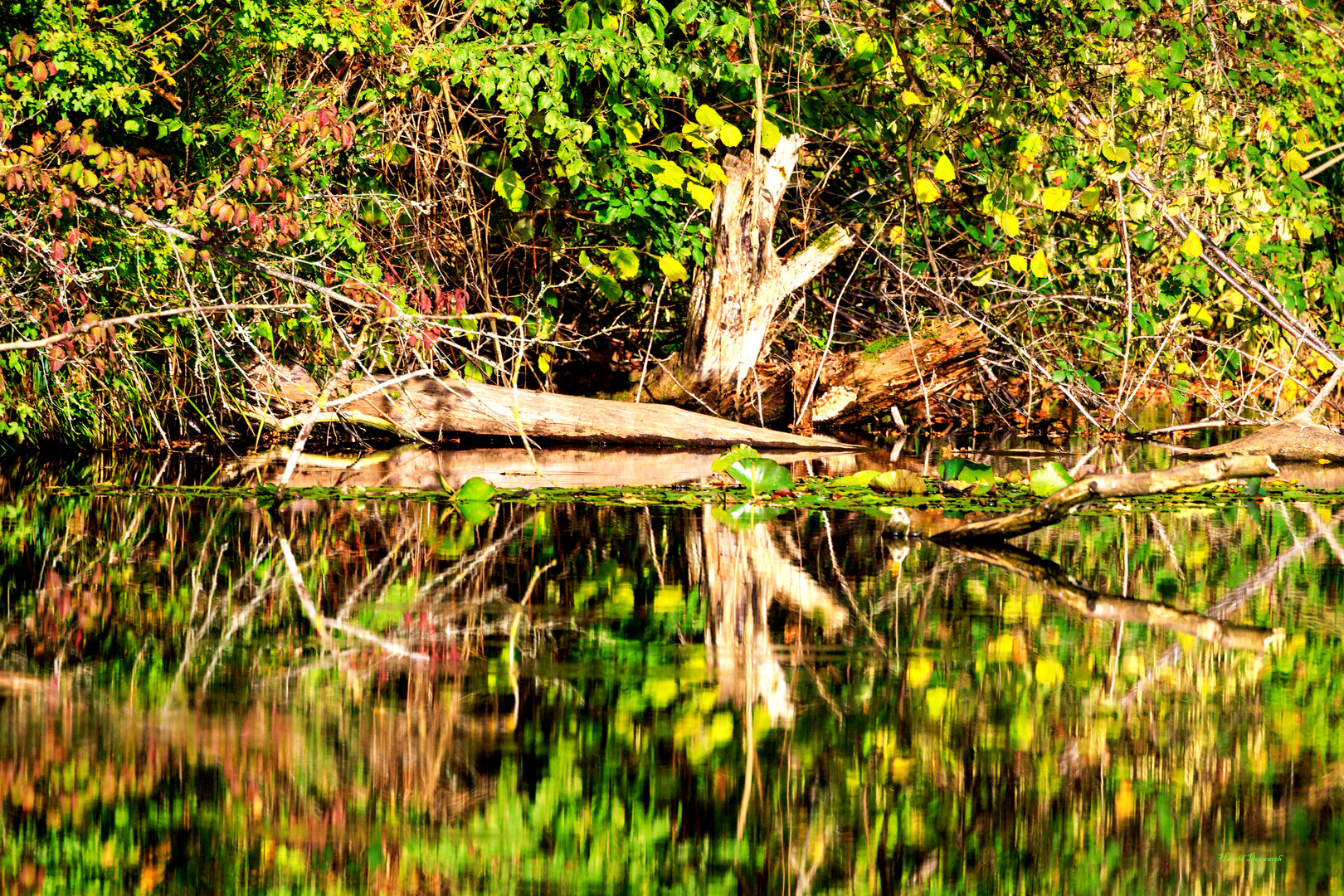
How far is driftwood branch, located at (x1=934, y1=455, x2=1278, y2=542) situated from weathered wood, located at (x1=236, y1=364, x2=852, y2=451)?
4.12 meters

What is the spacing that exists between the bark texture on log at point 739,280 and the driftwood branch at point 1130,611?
533cm

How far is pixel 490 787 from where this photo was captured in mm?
2504

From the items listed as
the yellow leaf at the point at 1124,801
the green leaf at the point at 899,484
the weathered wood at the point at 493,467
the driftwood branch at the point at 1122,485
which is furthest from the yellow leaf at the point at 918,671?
the weathered wood at the point at 493,467

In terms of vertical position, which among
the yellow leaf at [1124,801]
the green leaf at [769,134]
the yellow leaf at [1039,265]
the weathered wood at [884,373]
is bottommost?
the yellow leaf at [1124,801]

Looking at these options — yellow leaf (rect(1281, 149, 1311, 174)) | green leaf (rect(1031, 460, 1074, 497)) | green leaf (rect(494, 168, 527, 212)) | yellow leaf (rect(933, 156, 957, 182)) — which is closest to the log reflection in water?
green leaf (rect(1031, 460, 1074, 497))

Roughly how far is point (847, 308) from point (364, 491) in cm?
571

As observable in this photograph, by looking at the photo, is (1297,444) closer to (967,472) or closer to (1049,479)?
(967,472)

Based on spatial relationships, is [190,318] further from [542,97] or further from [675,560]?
[675,560]

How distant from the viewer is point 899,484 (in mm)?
7117

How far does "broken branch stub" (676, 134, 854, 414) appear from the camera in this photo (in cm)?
1013

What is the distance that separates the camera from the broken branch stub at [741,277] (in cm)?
1013

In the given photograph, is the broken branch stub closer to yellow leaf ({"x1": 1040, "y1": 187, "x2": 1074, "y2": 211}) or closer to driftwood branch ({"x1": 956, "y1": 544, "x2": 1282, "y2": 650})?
yellow leaf ({"x1": 1040, "y1": 187, "x2": 1074, "y2": 211})

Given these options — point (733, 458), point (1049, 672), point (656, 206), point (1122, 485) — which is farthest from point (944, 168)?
point (1049, 672)

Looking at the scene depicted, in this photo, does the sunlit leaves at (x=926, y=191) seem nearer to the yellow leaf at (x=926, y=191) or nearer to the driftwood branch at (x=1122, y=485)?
the yellow leaf at (x=926, y=191)
